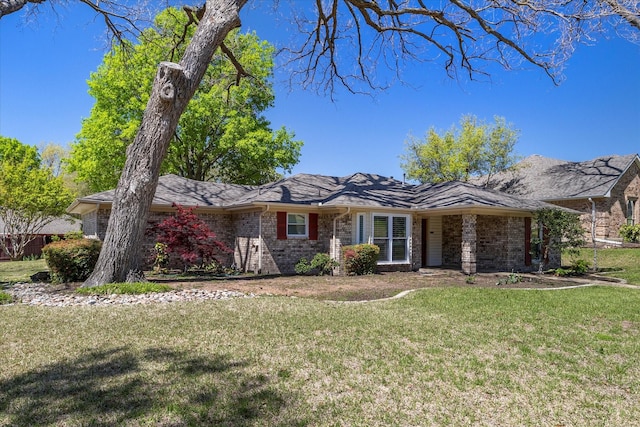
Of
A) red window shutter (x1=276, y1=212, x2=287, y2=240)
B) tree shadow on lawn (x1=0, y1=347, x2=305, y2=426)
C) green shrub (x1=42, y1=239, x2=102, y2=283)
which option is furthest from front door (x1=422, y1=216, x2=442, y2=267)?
tree shadow on lawn (x1=0, y1=347, x2=305, y2=426)

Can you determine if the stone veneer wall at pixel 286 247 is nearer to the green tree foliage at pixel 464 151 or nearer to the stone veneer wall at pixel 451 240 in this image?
the stone veneer wall at pixel 451 240

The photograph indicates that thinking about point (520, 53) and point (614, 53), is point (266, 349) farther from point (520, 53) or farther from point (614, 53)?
point (614, 53)

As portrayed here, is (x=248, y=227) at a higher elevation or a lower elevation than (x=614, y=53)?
lower

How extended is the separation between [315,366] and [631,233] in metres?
23.2

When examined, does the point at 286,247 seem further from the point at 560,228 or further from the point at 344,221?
the point at 560,228

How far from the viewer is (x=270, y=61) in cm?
2719

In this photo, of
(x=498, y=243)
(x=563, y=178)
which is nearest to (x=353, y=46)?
(x=498, y=243)

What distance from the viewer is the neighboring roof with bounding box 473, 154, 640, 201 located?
22125 millimetres

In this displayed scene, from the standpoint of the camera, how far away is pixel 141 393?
373 cm

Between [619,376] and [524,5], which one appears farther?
[524,5]

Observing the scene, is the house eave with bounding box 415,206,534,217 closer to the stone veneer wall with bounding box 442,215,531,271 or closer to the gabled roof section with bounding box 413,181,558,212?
the gabled roof section with bounding box 413,181,558,212

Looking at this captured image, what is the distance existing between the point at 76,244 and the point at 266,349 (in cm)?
840

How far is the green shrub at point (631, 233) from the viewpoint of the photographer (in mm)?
21188

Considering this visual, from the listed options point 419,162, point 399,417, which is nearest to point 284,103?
point 419,162
